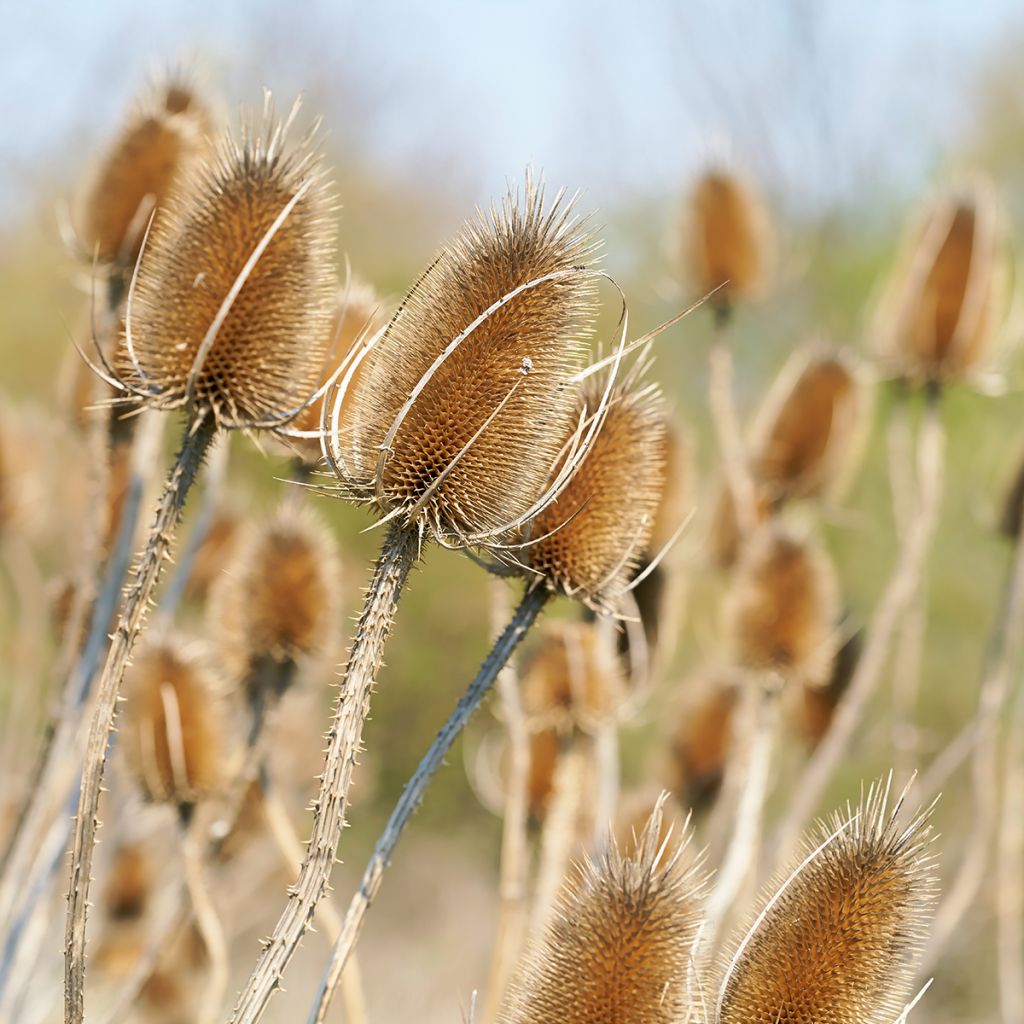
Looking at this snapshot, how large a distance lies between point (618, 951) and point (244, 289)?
1.12 meters

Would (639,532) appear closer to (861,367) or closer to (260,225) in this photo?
(260,225)

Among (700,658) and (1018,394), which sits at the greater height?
(1018,394)

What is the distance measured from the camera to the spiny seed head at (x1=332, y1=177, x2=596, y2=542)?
5.87 feet

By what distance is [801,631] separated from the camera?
13.8ft

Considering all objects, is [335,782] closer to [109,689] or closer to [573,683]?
[109,689]

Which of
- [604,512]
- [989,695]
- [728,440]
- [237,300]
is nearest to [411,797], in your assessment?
[604,512]

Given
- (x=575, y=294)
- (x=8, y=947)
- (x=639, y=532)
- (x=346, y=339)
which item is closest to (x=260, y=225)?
(x=575, y=294)

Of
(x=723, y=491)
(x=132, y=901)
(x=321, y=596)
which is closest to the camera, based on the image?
(x=321, y=596)

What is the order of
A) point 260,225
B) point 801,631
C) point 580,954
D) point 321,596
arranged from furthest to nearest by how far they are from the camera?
point 801,631 < point 321,596 < point 260,225 < point 580,954

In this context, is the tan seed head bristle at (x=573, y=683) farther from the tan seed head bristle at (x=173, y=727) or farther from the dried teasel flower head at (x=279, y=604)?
the tan seed head bristle at (x=173, y=727)

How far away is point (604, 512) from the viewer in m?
2.14

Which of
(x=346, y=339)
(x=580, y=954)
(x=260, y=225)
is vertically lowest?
(x=580, y=954)

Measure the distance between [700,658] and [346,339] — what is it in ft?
27.2

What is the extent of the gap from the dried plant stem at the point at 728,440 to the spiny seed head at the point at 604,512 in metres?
2.36
